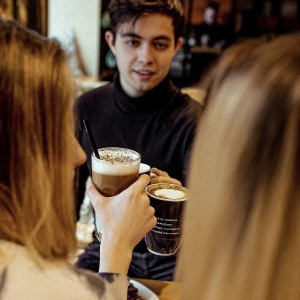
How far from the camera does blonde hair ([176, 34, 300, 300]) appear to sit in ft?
1.70

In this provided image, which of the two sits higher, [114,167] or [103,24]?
[114,167]

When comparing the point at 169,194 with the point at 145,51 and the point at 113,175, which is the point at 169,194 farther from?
the point at 145,51

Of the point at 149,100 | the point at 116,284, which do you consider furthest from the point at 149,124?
the point at 116,284

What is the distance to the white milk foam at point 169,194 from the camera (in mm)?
1119

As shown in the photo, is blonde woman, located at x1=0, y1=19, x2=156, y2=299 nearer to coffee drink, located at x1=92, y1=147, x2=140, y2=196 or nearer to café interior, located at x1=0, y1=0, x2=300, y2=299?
coffee drink, located at x1=92, y1=147, x2=140, y2=196

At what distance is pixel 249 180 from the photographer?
1.78ft

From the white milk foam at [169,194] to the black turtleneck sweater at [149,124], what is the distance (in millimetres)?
443

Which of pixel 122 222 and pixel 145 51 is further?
pixel 145 51

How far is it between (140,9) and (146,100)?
1.02ft

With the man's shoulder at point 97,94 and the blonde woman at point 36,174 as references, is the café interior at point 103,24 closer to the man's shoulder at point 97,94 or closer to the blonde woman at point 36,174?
the man's shoulder at point 97,94

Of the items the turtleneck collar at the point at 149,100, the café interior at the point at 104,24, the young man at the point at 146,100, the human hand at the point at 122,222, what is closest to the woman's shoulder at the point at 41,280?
the human hand at the point at 122,222

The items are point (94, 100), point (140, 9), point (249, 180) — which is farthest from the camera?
point (94, 100)

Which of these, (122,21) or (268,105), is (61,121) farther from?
(122,21)


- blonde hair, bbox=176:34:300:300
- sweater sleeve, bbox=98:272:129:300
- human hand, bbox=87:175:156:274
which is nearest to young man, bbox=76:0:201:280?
human hand, bbox=87:175:156:274
